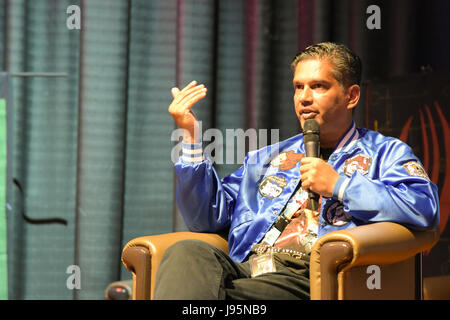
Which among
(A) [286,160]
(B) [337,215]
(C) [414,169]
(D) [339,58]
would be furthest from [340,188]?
(D) [339,58]

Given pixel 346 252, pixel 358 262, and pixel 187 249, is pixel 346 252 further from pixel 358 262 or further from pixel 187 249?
pixel 187 249

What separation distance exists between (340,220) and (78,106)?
1524 millimetres

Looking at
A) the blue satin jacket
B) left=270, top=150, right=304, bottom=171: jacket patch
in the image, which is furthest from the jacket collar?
left=270, top=150, right=304, bottom=171: jacket patch

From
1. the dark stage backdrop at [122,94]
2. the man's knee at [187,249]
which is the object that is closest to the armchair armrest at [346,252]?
the man's knee at [187,249]

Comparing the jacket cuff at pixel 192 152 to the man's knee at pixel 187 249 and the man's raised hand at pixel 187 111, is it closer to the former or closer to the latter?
the man's raised hand at pixel 187 111

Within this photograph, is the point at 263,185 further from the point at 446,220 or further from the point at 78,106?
the point at 78,106

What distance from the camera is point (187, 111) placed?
76.4 inches

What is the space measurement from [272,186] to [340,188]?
1.18ft

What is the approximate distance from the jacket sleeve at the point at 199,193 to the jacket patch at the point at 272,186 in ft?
0.49

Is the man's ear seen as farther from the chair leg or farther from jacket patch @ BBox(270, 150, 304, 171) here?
the chair leg

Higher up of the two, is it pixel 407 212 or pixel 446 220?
pixel 407 212
